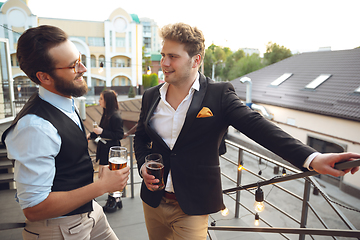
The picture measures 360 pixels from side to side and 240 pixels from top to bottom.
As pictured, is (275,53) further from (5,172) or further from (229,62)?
(5,172)

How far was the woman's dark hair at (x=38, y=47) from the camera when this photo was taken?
98cm

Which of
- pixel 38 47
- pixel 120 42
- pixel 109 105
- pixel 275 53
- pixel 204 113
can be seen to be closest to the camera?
pixel 38 47

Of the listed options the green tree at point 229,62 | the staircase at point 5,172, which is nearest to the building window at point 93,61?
the green tree at point 229,62

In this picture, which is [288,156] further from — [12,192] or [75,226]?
[12,192]

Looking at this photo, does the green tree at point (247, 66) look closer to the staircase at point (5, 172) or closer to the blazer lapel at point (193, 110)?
the staircase at point (5, 172)

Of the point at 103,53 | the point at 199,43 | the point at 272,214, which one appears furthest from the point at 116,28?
the point at 199,43

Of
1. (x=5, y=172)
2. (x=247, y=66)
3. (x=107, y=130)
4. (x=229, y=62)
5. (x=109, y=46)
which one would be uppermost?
(x=109, y=46)

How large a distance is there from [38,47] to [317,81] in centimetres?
1247

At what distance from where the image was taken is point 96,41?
22.8 metres

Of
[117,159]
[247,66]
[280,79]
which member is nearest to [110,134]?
[117,159]

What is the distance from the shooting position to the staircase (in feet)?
12.3

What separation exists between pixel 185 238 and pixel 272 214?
606 cm

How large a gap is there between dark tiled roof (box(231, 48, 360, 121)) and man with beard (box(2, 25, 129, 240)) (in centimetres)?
929

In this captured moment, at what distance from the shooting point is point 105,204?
9.61ft
